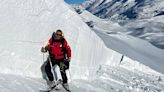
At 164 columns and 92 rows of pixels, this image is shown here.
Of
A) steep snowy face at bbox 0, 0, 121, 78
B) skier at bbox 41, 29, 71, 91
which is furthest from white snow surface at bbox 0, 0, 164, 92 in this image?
skier at bbox 41, 29, 71, 91

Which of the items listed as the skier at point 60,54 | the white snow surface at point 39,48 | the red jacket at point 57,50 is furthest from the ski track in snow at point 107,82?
the red jacket at point 57,50

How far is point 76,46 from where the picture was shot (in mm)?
13305

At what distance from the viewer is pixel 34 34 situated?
12617 mm

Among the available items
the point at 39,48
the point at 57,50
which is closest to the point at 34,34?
the point at 39,48

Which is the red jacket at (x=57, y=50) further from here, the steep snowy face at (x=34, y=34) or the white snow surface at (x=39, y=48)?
the steep snowy face at (x=34, y=34)

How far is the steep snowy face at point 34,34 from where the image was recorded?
12148mm

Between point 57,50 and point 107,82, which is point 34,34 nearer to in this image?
point 57,50

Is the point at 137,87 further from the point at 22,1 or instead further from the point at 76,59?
the point at 22,1

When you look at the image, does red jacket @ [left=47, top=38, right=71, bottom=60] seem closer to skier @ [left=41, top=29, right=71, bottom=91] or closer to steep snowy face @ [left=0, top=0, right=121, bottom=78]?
skier @ [left=41, top=29, right=71, bottom=91]

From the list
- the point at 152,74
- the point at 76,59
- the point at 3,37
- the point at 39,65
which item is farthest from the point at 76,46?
the point at 152,74

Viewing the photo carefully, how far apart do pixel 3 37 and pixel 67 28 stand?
2.32 metres

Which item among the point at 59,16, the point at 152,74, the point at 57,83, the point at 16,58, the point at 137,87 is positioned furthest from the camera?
the point at 152,74

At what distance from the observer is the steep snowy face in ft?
39.9

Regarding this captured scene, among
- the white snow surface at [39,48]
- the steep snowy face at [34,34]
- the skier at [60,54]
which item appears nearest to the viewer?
the skier at [60,54]
